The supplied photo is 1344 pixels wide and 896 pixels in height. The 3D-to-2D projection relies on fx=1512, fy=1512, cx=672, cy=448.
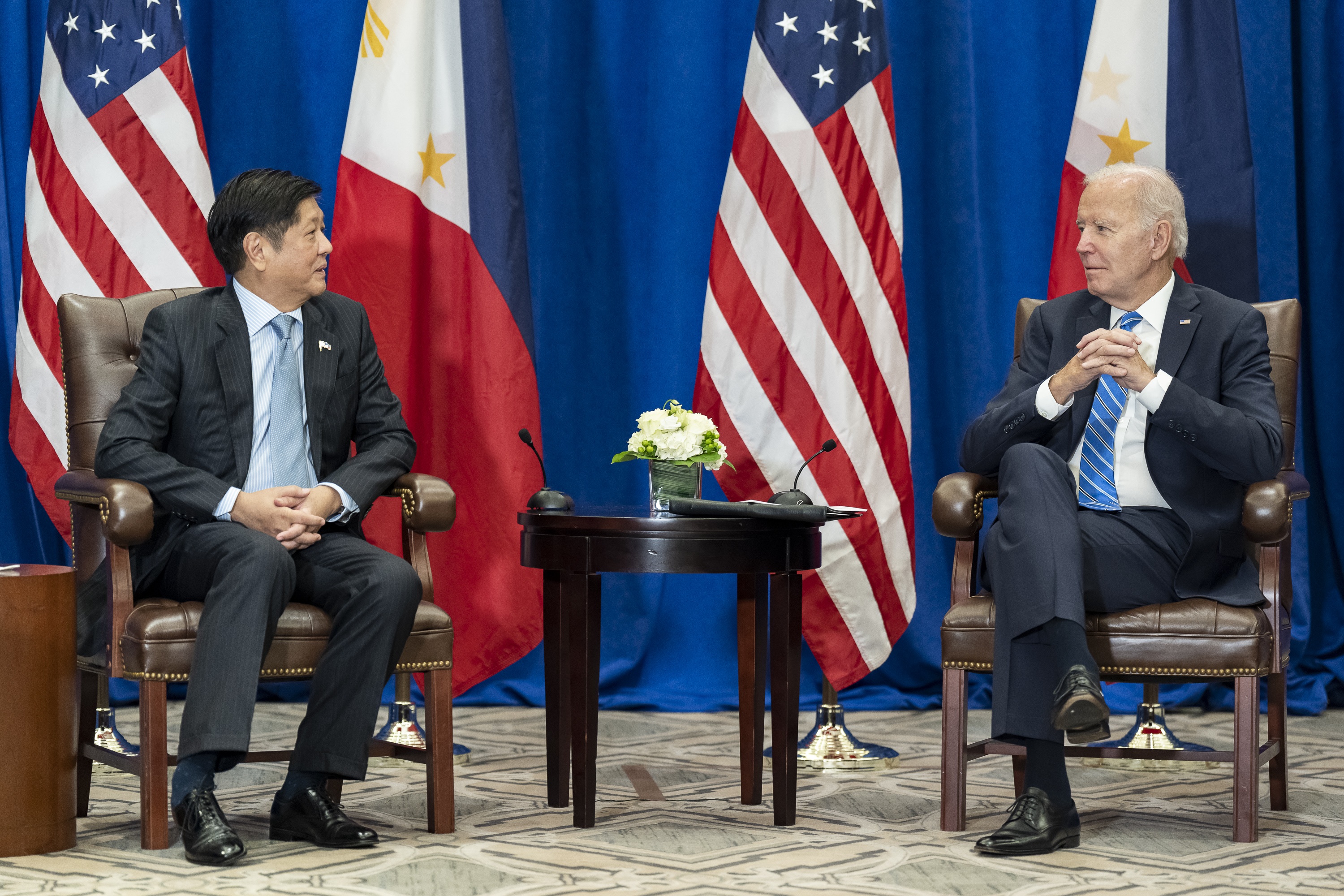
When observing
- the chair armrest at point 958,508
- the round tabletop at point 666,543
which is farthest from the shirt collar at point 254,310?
the chair armrest at point 958,508

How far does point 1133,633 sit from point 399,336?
208 cm

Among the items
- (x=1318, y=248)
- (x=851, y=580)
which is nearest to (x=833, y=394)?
(x=851, y=580)

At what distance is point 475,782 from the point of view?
332 cm

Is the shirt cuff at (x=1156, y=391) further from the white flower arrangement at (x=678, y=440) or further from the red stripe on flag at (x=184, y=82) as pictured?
the red stripe on flag at (x=184, y=82)

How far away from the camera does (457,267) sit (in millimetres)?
3963

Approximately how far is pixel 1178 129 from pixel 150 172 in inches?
103

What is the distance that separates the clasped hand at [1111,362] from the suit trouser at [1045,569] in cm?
16

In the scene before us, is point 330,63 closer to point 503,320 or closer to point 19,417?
point 503,320

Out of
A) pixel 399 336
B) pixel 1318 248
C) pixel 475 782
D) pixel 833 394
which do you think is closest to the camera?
pixel 475 782

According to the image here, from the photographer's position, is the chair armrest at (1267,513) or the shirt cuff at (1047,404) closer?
the chair armrest at (1267,513)

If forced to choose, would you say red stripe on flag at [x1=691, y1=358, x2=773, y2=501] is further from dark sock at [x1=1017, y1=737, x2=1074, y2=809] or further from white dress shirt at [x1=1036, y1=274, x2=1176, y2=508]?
dark sock at [x1=1017, y1=737, x2=1074, y2=809]

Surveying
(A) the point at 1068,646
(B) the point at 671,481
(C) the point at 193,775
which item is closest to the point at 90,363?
(C) the point at 193,775

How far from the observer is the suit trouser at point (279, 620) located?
254 centimetres

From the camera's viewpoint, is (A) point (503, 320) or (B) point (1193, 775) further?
(A) point (503, 320)
